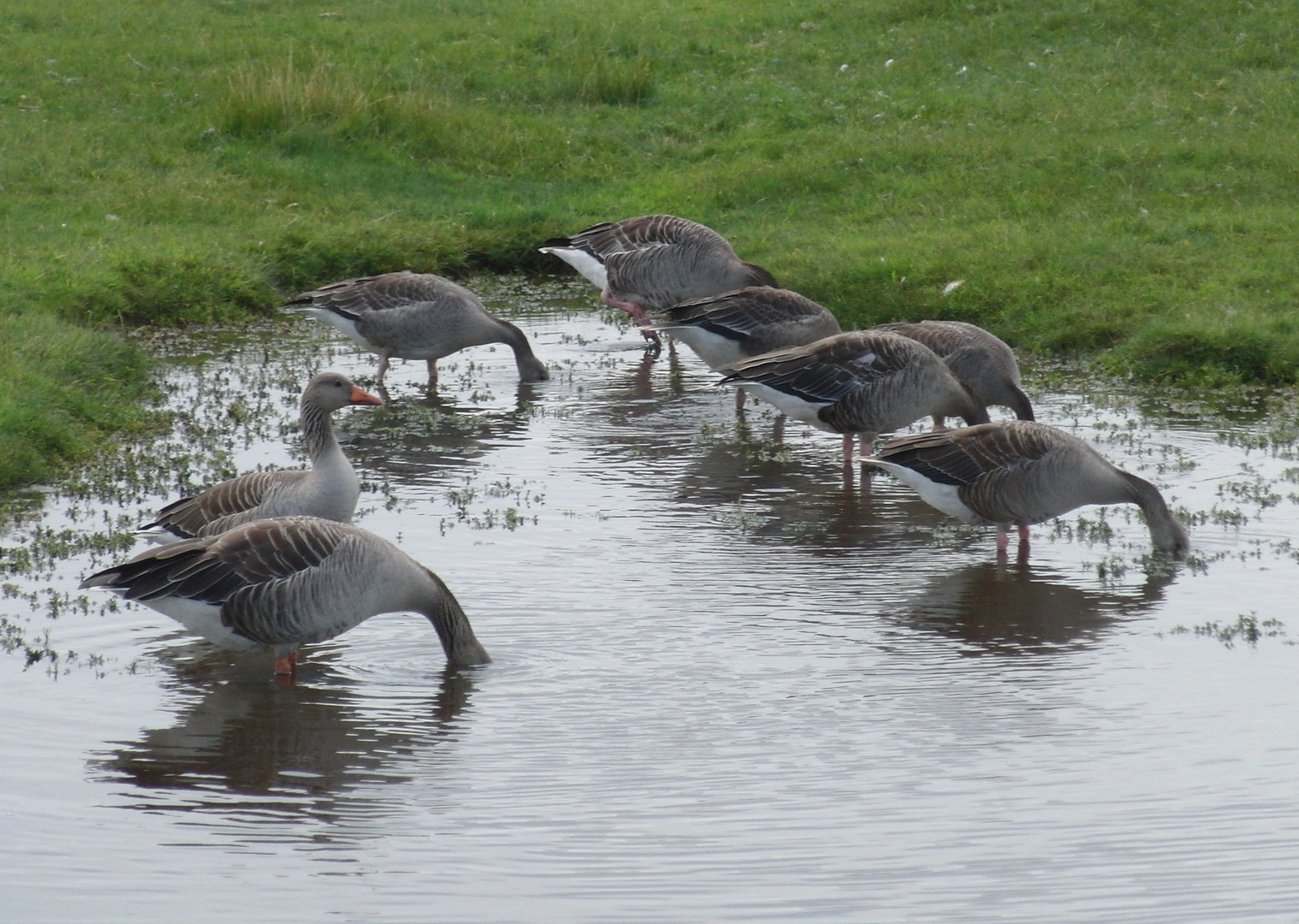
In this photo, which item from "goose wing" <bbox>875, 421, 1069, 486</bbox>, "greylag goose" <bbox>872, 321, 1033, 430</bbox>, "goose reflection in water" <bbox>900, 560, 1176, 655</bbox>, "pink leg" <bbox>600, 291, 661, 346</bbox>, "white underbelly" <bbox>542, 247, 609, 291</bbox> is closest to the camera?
"goose reflection in water" <bbox>900, 560, 1176, 655</bbox>

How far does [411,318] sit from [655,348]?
2753mm

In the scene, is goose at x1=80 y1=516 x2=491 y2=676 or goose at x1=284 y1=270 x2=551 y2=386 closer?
goose at x1=80 y1=516 x2=491 y2=676

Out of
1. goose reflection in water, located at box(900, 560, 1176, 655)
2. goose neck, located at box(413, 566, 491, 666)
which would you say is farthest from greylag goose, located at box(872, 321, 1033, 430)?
goose neck, located at box(413, 566, 491, 666)

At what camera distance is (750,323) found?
12898 mm

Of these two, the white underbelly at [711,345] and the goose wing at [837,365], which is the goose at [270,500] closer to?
the goose wing at [837,365]

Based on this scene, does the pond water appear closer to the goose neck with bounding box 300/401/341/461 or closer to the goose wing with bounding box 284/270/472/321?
the goose neck with bounding box 300/401/341/461

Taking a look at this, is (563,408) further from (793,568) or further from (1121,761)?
(1121,761)

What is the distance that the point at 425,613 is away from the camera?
25.1ft

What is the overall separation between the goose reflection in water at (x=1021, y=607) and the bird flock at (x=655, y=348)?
1.73ft

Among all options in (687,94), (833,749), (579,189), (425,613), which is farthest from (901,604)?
(687,94)

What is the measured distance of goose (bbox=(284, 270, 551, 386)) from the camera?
13.4 m

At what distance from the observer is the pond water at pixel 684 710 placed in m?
5.55

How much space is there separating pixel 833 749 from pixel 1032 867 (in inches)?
47.4

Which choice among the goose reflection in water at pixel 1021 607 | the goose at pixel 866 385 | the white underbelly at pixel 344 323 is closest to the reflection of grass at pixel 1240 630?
the goose reflection in water at pixel 1021 607
